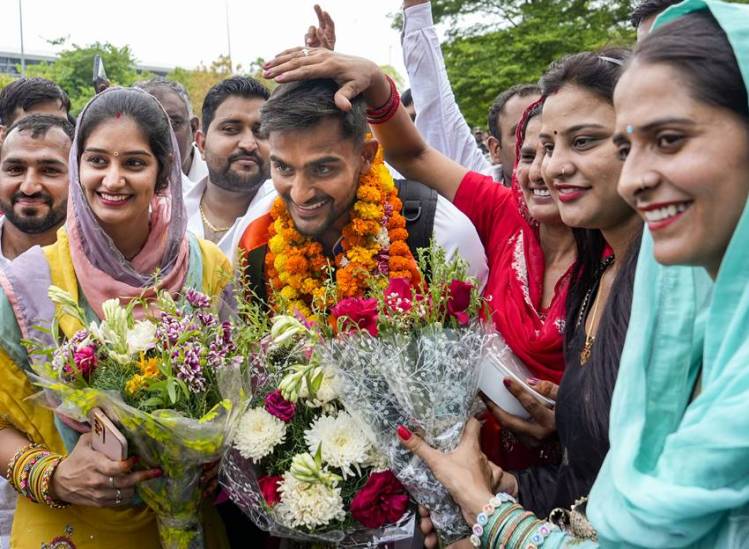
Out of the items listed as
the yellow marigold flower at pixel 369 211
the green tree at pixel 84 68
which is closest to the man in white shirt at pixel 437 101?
the yellow marigold flower at pixel 369 211

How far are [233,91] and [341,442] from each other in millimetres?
3492

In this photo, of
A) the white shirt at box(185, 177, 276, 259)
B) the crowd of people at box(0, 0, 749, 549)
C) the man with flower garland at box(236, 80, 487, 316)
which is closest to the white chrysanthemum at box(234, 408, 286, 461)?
the crowd of people at box(0, 0, 749, 549)

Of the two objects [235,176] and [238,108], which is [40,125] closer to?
[235,176]

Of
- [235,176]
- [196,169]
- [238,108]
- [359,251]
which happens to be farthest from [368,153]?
[196,169]

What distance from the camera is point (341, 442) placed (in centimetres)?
222

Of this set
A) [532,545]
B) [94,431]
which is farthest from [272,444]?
[532,545]

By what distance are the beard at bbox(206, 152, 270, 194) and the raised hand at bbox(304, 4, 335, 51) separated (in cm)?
192

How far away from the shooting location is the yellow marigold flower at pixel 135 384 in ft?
7.27

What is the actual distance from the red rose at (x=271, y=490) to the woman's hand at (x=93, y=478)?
34cm

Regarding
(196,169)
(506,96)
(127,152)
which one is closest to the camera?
(127,152)

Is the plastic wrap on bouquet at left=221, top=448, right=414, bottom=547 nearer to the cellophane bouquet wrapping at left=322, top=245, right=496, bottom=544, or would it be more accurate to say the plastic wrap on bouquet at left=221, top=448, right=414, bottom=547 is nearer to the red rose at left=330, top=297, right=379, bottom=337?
the cellophane bouquet wrapping at left=322, top=245, right=496, bottom=544

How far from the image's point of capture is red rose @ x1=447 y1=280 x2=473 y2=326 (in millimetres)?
2248

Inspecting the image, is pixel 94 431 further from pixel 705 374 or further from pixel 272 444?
pixel 705 374

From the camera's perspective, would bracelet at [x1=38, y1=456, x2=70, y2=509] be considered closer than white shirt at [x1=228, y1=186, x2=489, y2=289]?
Yes
